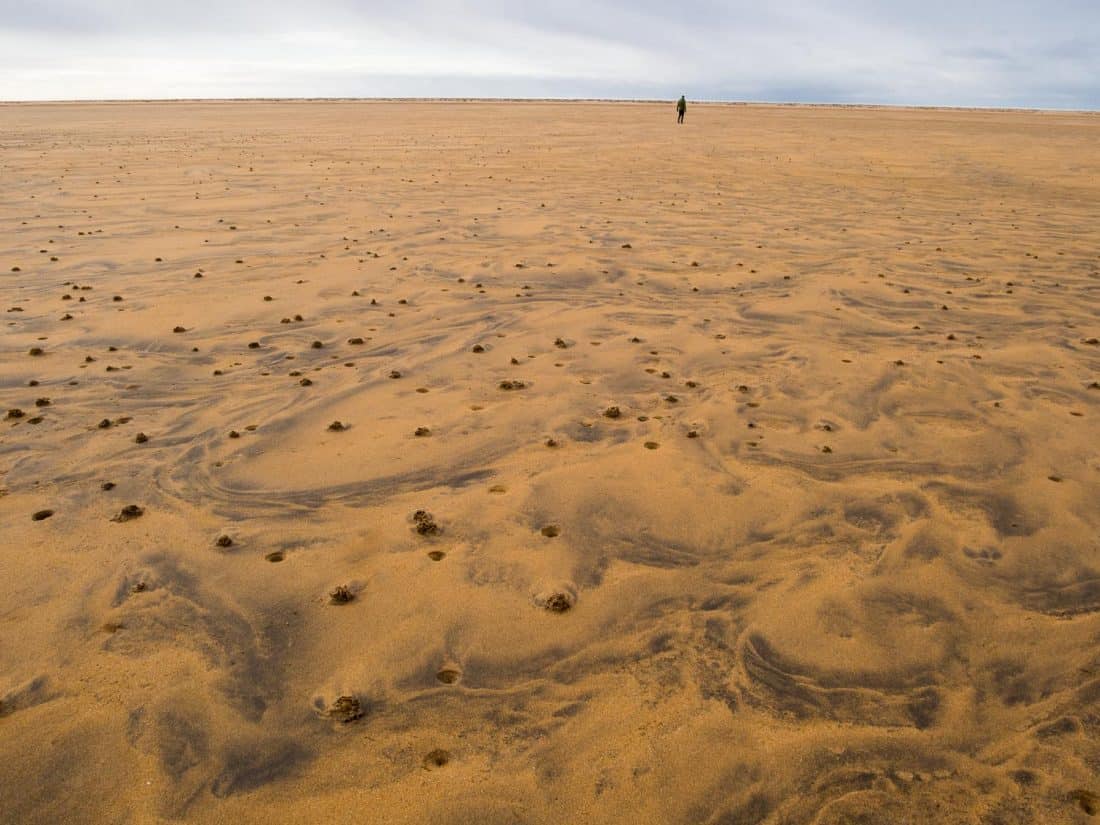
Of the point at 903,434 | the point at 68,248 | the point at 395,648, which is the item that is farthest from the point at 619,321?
the point at 68,248

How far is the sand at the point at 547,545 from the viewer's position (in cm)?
207

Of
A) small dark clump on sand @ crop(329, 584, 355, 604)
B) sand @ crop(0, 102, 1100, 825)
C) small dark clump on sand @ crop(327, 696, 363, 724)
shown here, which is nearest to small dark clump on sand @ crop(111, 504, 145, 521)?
sand @ crop(0, 102, 1100, 825)

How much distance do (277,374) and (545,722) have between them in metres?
3.56

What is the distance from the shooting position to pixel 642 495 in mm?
3445

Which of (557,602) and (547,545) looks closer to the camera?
(557,602)

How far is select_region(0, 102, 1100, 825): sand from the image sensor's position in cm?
207

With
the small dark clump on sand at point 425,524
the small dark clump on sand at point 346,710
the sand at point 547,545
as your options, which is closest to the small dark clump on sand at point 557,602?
the sand at point 547,545

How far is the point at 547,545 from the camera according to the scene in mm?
3090

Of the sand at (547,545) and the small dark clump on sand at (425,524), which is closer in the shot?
the sand at (547,545)

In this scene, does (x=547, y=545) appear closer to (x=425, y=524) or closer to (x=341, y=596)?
(x=425, y=524)

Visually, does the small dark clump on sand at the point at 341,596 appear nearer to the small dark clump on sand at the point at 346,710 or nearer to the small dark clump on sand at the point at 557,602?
the small dark clump on sand at the point at 346,710

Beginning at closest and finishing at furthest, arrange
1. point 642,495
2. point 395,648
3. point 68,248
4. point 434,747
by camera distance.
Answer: point 434,747
point 395,648
point 642,495
point 68,248

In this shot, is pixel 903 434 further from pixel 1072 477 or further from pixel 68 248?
pixel 68 248

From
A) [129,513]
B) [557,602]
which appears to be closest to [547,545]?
[557,602]
